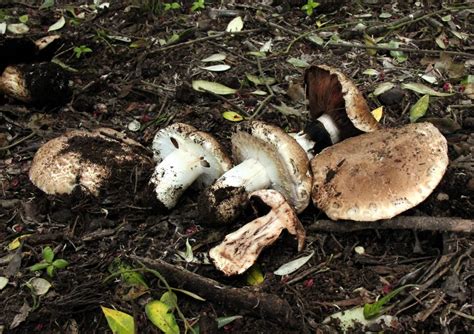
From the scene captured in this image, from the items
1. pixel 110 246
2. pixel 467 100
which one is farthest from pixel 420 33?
pixel 110 246

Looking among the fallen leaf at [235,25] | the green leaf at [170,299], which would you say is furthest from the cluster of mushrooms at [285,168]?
the fallen leaf at [235,25]

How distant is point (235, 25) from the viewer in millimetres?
4406

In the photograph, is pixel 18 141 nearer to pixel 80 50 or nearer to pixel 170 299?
pixel 80 50

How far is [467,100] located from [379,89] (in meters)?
0.55

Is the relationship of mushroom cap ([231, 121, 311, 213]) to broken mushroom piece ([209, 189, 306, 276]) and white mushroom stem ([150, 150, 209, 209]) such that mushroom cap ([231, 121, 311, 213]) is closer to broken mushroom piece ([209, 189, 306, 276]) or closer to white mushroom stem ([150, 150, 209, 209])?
broken mushroom piece ([209, 189, 306, 276])

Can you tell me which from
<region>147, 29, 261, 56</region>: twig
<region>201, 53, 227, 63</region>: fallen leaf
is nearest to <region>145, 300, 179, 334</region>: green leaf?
<region>201, 53, 227, 63</region>: fallen leaf

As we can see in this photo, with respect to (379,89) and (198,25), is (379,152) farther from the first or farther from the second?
(198,25)

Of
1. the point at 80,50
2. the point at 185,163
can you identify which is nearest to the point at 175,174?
the point at 185,163

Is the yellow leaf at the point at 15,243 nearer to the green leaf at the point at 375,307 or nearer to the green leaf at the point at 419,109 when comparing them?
the green leaf at the point at 375,307

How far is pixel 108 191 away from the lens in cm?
295

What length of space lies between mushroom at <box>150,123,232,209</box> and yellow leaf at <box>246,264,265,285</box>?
23.9 inches

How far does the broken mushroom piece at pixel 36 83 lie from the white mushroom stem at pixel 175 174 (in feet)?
3.62

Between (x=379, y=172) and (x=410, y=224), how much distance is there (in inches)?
10.9

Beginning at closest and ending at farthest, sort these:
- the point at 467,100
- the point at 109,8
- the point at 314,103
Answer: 1. the point at 314,103
2. the point at 467,100
3. the point at 109,8
